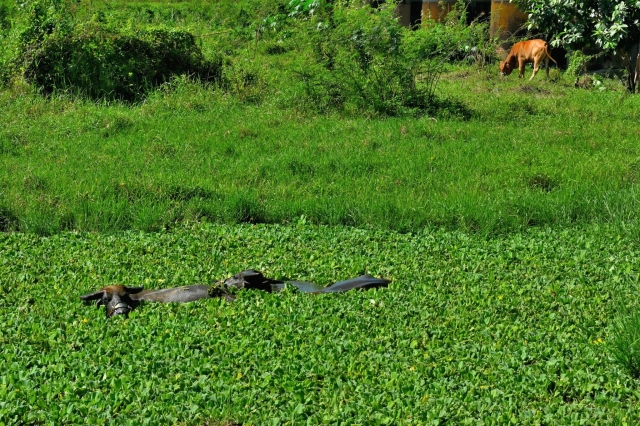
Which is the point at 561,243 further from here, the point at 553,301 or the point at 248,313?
the point at 248,313

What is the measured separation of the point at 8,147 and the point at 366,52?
15.0 feet

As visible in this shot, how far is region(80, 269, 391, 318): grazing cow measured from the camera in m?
4.96

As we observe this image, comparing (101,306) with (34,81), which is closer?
(101,306)

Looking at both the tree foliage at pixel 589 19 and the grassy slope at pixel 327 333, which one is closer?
the grassy slope at pixel 327 333

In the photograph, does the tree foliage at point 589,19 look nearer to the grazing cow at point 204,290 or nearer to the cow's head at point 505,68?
the grazing cow at point 204,290

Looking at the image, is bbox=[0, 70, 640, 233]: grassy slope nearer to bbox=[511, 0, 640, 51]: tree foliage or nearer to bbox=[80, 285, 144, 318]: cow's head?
bbox=[511, 0, 640, 51]: tree foliage

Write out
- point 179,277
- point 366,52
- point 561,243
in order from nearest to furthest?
point 179,277
point 561,243
point 366,52

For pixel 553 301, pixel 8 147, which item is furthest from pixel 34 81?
pixel 553 301

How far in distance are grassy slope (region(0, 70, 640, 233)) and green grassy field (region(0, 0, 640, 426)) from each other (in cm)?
3

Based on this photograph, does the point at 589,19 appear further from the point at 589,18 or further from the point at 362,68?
the point at 362,68

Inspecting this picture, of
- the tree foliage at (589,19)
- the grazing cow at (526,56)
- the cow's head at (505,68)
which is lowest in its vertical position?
the cow's head at (505,68)

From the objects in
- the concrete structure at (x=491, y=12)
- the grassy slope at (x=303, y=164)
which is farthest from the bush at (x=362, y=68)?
the concrete structure at (x=491, y=12)

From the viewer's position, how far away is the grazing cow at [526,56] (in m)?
16.2

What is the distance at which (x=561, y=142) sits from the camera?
30.9 ft
